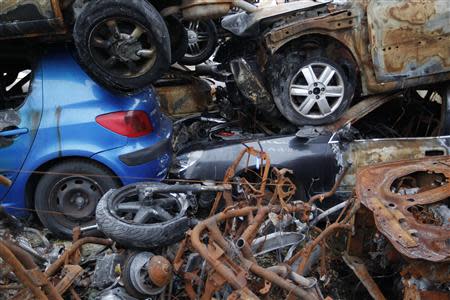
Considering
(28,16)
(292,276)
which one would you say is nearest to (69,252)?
(292,276)

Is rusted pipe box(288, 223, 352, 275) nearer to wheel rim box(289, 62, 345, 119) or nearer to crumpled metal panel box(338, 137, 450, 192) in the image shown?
crumpled metal panel box(338, 137, 450, 192)

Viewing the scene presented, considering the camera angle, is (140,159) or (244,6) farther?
(244,6)

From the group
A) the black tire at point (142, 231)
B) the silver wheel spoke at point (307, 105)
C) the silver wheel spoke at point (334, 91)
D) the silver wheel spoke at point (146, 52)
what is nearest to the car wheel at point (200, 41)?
the silver wheel spoke at point (307, 105)

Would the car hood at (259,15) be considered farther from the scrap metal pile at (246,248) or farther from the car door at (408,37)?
the scrap metal pile at (246,248)

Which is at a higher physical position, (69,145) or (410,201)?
(69,145)

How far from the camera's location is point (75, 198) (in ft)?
13.9

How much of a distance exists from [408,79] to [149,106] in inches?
116

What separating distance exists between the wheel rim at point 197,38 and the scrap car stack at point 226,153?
14.8 inches

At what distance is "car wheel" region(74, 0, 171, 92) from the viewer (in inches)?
144

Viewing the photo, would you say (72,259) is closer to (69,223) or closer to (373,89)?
(69,223)

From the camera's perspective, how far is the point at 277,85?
5.06 m

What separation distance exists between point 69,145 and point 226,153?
144cm

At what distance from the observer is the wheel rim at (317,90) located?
16.3 feet

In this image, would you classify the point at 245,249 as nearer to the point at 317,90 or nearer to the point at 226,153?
the point at 226,153
